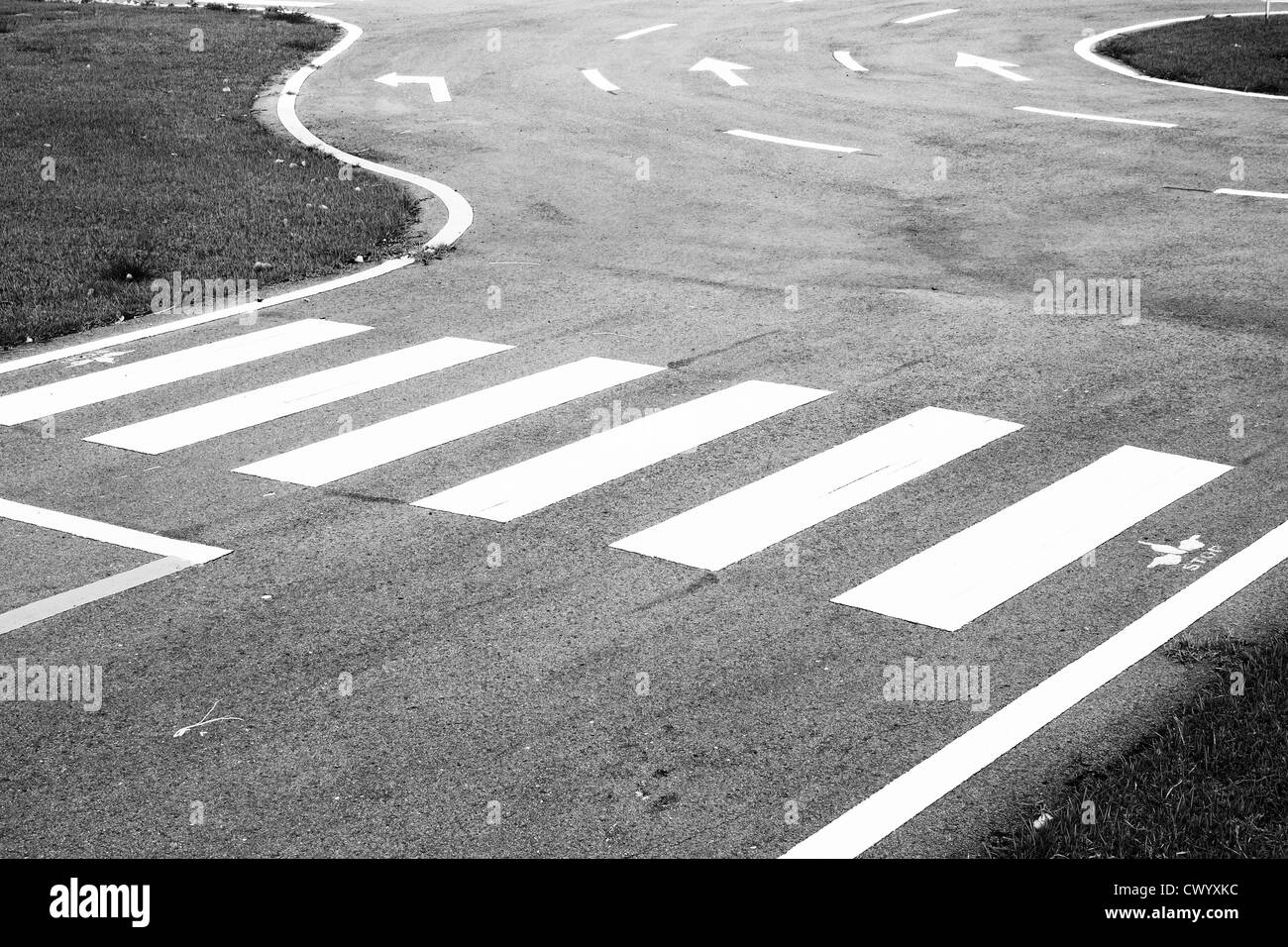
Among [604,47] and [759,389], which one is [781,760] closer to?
[759,389]

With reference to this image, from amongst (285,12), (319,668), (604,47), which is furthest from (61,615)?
(285,12)

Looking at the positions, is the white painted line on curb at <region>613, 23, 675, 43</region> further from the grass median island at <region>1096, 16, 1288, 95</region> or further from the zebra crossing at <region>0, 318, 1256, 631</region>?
the zebra crossing at <region>0, 318, 1256, 631</region>

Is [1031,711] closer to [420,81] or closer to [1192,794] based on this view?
[1192,794]

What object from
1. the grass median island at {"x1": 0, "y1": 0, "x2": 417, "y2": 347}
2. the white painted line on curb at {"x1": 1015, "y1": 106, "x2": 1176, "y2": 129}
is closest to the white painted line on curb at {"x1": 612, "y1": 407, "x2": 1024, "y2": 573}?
the grass median island at {"x1": 0, "y1": 0, "x2": 417, "y2": 347}

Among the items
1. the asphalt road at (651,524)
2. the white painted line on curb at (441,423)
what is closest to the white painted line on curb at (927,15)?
the asphalt road at (651,524)

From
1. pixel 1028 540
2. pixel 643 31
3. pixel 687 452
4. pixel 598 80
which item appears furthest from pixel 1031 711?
pixel 643 31
